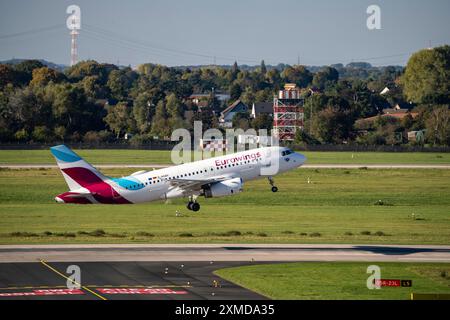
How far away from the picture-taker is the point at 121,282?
60.2 meters

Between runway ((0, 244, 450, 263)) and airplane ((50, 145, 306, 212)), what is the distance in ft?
25.6

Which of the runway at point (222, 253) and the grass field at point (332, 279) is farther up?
the runway at point (222, 253)

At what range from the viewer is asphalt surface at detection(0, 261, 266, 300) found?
56062 mm

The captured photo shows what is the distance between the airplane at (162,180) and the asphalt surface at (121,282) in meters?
16.0

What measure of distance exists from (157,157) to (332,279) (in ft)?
398

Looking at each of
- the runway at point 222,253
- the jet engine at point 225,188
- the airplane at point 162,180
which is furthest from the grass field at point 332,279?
the airplane at point 162,180

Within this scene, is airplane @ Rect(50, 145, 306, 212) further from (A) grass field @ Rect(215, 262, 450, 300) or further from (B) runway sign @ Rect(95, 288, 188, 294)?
(B) runway sign @ Rect(95, 288, 188, 294)

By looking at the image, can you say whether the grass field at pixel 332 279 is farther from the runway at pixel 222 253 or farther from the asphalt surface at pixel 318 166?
the asphalt surface at pixel 318 166

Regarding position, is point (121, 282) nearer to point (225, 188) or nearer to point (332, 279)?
point (332, 279)

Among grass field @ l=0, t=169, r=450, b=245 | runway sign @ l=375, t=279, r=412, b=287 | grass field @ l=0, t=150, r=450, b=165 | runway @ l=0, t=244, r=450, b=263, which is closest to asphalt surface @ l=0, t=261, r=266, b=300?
runway @ l=0, t=244, r=450, b=263

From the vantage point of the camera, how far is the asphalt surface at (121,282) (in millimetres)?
56062

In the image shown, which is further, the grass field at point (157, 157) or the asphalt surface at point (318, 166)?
the grass field at point (157, 157)
